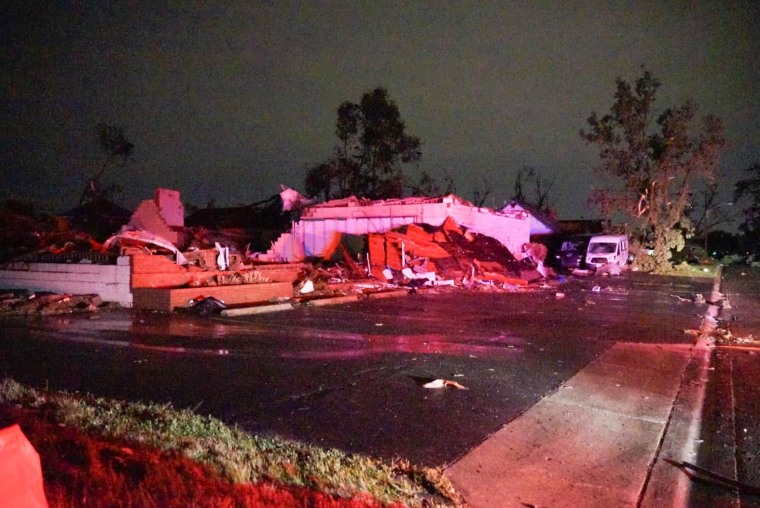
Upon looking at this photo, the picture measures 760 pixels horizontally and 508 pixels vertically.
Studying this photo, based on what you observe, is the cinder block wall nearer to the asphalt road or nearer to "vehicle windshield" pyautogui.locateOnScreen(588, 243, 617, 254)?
the asphalt road

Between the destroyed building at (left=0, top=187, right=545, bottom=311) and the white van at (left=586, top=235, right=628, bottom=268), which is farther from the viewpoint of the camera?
the white van at (left=586, top=235, right=628, bottom=268)

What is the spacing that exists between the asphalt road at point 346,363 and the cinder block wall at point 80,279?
1.14 metres

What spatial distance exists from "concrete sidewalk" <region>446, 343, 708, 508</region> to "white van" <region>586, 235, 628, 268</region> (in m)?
24.4

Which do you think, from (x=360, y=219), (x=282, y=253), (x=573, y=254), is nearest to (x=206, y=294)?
(x=282, y=253)

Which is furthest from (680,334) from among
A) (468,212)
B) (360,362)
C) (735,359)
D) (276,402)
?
(468,212)

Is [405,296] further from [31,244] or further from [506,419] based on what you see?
[506,419]

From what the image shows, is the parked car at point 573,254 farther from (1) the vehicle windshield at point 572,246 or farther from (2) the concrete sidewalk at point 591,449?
(2) the concrete sidewalk at point 591,449

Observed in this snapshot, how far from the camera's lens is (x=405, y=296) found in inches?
717

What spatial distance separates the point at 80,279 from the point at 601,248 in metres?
26.8

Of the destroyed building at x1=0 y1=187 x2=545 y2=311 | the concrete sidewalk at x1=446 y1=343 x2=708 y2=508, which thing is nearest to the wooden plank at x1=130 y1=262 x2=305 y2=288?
the destroyed building at x1=0 y1=187 x2=545 y2=311

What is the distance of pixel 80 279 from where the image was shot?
530 inches

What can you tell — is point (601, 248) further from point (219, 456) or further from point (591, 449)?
point (219, 456)

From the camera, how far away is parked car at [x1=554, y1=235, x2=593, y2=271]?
32625mm

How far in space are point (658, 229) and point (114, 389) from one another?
112 ft
